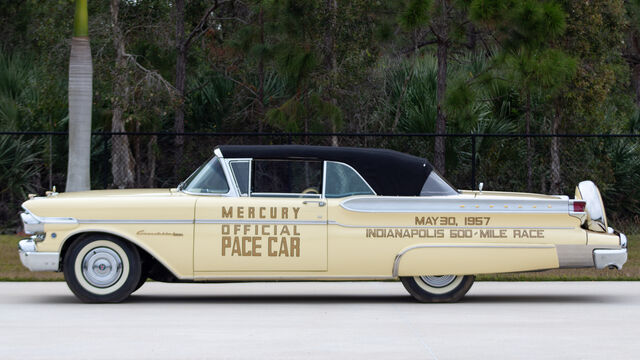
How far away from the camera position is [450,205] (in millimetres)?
12078

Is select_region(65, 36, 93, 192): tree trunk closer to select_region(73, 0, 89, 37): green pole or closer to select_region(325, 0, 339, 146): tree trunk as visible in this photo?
select_region(73, 0, 89, 37): green pole

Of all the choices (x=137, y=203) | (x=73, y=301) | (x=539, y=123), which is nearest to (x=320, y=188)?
(x=137, y=203)

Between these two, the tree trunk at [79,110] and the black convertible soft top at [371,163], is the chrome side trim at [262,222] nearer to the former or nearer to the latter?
the black convertible soft top at [371,163]

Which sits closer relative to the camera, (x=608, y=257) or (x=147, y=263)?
(x=608, y=257)

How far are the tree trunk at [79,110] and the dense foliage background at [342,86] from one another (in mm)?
1840

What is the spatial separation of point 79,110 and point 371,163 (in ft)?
26.9

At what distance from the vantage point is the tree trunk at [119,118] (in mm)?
21547

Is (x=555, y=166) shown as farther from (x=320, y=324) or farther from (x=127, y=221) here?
(x=320, y=324)

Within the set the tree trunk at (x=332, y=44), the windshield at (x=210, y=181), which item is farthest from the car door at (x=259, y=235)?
the tree trunk at (x=332, y=44)

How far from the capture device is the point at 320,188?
12.2 meters

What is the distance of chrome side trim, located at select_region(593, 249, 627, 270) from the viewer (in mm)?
11977

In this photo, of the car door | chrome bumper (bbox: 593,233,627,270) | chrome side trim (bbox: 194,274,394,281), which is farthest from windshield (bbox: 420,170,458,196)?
chrome bumper (bbox: 593,233,627,270)

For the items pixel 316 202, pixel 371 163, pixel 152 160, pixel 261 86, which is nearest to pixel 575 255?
pixel 371 163

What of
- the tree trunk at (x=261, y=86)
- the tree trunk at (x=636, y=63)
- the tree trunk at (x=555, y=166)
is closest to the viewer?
the tree trunk at (x=555, y=166)
